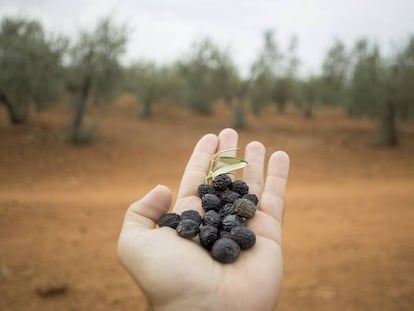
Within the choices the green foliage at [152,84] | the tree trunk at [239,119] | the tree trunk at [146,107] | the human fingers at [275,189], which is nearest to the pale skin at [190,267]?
the human fingers at [275,189]

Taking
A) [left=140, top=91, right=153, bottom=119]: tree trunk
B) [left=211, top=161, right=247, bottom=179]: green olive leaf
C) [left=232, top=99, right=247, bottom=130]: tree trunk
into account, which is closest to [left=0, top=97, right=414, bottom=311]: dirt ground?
[left=211, top=161, right=247, bottom=179]: green olive leaf

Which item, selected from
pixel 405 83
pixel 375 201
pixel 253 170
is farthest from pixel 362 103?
pixel 253 170

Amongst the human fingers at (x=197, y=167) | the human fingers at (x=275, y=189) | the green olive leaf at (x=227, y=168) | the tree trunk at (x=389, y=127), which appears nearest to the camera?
the human fingers at (x=275, y=189)

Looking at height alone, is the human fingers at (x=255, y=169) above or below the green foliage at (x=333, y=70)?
below

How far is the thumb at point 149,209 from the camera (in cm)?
270

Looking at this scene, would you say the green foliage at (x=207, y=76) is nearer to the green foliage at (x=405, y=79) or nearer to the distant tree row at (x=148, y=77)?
the distant tree row at (x=148, y=77)

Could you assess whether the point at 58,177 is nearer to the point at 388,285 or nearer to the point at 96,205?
the point at 96,205

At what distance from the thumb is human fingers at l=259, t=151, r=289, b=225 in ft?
3.06

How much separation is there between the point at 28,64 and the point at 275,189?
1226 centimetres

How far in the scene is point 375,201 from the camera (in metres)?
8.27

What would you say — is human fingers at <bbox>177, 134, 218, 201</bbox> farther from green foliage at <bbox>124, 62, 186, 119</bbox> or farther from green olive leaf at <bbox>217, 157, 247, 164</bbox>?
green foliage at <bbox>124, 62, 186, 119</bbox>

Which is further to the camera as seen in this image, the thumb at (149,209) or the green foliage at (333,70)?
the green foliage at (333,70)

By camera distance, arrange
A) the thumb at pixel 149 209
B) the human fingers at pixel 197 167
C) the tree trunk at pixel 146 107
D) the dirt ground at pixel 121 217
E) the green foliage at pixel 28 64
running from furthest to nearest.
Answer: the tree trunk at pixel 146 107 → the green foliage at pixel 28 64 → the dirt ground at pixel 121 217 → the human fingers at pixel 197 167 → the thumb at pixel 149 209

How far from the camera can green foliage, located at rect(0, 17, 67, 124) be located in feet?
40.7
